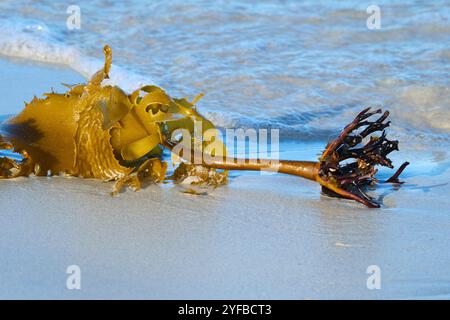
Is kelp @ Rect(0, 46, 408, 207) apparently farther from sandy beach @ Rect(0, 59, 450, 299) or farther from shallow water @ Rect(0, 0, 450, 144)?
shallow water @ Rect(0, 0, 450, 144)

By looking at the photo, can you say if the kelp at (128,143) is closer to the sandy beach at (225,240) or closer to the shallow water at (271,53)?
the sandy beach at (225,240)

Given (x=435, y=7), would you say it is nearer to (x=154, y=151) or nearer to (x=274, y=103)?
(x=274, y=103)

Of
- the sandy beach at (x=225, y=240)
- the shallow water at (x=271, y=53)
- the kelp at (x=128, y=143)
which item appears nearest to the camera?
the sandy beach at (x=225, y=240)

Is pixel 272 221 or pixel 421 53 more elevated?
pixel 421 53

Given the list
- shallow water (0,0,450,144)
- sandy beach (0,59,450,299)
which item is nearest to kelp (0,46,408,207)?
sandy beach (0,59,450,299)

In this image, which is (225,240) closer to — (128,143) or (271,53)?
(128,143)

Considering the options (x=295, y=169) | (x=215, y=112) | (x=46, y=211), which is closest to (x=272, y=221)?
(x=295, y=169)

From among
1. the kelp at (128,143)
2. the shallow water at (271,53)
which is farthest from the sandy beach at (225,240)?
the shallow water at (271,53)
